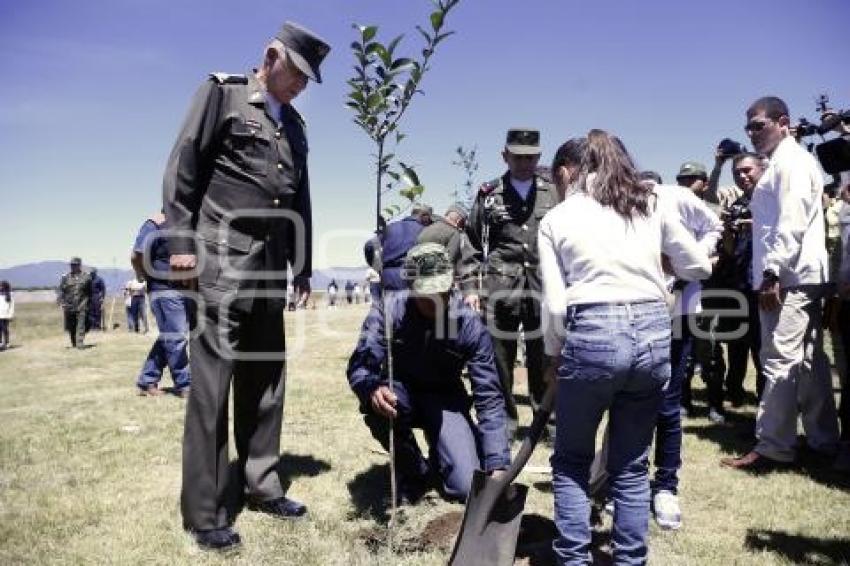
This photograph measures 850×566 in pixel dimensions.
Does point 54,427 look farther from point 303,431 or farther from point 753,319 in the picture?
point 753,319

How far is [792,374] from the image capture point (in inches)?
171

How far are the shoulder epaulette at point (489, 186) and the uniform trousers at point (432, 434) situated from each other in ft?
6.01

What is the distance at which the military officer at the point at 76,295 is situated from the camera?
1603cm

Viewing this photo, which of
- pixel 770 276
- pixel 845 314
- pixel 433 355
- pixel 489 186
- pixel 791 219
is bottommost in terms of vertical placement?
pixel 433 355

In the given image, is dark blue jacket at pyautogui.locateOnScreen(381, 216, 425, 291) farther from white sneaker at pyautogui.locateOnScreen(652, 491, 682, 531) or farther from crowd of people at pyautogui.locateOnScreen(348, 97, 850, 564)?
white sneaker at pyautogui.locateOnScreen(652, 491, 682, 531)

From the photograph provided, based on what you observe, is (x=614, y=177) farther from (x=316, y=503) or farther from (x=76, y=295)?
(x=76, y=295)

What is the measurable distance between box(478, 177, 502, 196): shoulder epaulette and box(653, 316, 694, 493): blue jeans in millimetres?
2034

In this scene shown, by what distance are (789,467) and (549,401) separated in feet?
9.31

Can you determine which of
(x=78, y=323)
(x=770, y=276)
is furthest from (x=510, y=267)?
(x=78, y=323)

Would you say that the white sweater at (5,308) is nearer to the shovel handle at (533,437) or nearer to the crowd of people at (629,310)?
the crowd of people at (629,310)

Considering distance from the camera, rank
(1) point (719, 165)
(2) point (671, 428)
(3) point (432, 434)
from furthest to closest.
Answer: (1) point (719, 165), (3) point (432, 434), (2) point (671, 428)

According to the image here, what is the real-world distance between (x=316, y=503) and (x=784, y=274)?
11.8 ft

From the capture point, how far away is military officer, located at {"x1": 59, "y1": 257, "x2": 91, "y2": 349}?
16.0m

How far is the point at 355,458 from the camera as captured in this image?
4.99 meters
